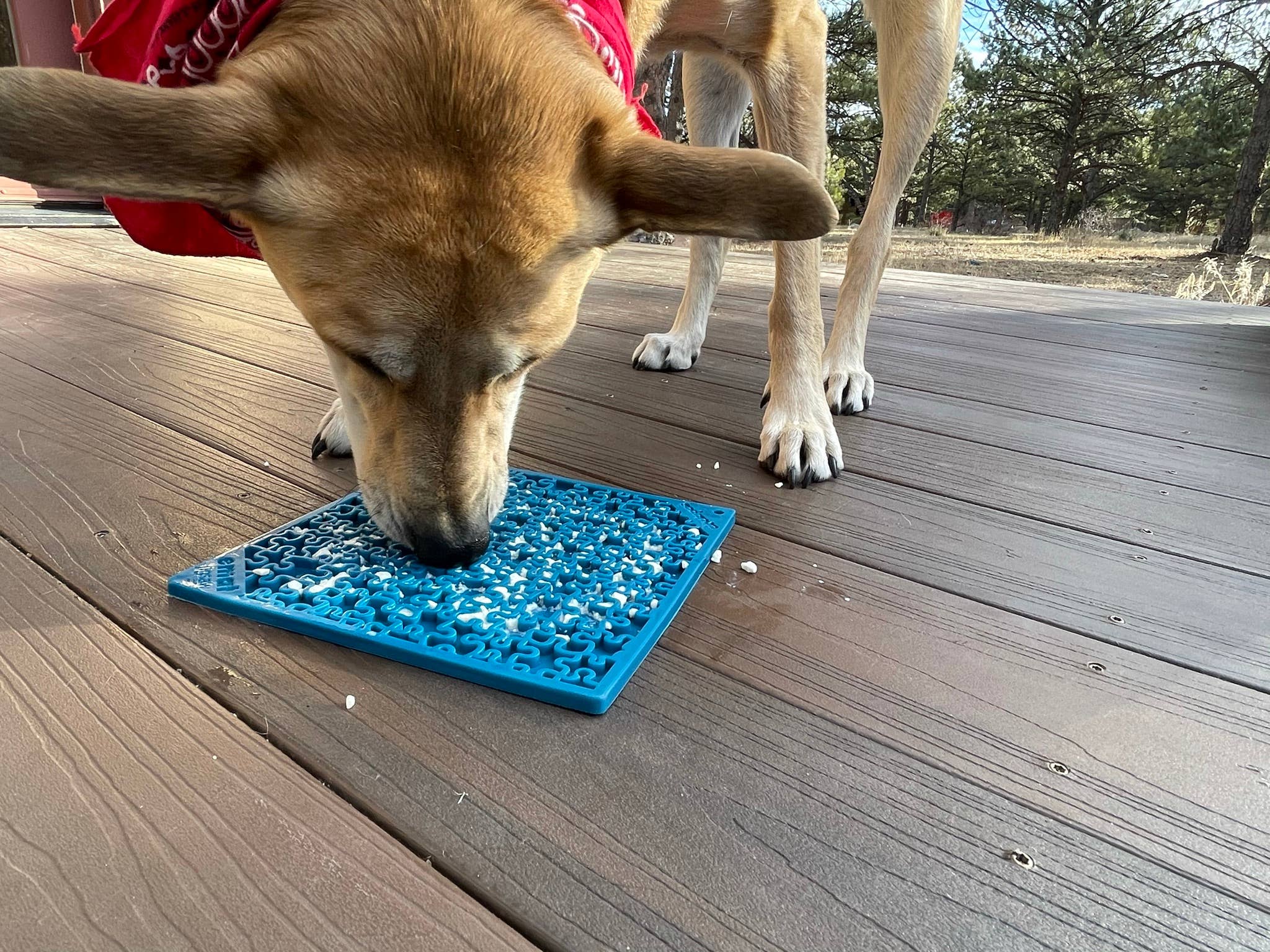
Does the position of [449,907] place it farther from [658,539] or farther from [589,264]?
[589,264]

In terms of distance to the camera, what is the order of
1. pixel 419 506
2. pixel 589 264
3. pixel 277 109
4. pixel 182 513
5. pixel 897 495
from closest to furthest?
pixel 277 109, pixel 419 506, pixel 589 264, pixel 182 513, pixel 897 495

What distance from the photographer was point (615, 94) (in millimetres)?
1303

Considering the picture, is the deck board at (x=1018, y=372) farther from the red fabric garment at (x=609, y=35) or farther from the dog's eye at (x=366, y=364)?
the dog's eye at (x=366, y=364)

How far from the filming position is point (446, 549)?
1.28 m

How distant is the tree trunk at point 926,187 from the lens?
1989 cm

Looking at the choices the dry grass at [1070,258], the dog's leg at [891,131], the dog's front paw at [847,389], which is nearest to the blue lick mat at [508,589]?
the dog's front paw at [847,389]

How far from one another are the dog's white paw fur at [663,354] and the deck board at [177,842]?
1.83m

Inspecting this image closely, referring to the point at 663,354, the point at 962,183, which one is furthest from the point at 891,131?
the point at 962,183

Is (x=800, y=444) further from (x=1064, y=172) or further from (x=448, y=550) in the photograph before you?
(x=1064, y=172)

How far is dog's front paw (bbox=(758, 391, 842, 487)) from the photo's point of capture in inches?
69.6

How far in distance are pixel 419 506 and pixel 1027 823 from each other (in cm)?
93

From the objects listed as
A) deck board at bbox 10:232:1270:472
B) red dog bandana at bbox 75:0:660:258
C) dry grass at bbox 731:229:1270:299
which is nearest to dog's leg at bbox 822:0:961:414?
deck board at bbox 10:232:1270:472

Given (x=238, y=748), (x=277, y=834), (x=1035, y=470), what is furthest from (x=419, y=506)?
(x=1035, y=470)

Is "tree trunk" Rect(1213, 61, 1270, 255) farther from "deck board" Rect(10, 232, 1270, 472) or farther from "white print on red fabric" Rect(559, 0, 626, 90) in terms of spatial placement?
"white print on red fabric" Rect(559, 0, 626, 90)
